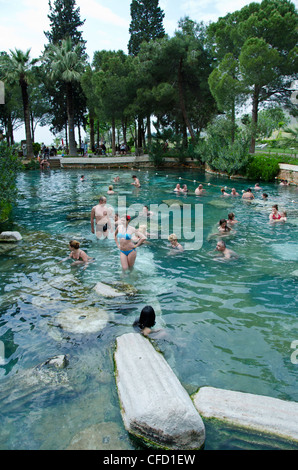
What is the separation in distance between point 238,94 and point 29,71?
77.7 ft

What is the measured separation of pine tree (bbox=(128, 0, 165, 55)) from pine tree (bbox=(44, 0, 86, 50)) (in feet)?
26.3

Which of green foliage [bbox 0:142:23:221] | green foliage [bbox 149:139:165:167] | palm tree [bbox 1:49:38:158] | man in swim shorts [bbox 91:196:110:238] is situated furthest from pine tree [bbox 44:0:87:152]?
man in swim shorts [bbox 91:196:110:238]

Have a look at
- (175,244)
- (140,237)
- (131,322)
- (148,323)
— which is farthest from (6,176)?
(148,323)

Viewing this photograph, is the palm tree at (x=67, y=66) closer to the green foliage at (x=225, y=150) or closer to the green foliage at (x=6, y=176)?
the green foliage at (x=225, y=150)

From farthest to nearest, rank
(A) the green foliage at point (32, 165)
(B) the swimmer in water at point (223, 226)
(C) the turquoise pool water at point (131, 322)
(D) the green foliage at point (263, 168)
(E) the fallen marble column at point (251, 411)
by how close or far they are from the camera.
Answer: (A) the green foliage at point (32, 165)
(D) the green foliage at point (263, 168)
(B) the swimmer in water at point (223, 226)
(C) the turquoise pool water at point (131, 322)
(E) the fallen marble column at point (251, 411)

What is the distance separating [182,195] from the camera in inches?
901

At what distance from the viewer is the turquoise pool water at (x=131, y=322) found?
480 cm

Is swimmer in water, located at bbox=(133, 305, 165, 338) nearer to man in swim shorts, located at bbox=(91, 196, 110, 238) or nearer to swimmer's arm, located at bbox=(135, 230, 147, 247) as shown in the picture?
swimmer's arm, located at bbox=(135, 230, 147, 247)

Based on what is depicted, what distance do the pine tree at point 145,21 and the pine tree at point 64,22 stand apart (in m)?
8.01

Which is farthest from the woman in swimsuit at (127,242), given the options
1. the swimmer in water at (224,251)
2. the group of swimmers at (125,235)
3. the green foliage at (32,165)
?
the green foliage at (32,165)

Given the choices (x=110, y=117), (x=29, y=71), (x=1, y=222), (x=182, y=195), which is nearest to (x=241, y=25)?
(x=110, y=117)

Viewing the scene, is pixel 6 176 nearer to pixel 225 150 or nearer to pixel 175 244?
pixel 175 244

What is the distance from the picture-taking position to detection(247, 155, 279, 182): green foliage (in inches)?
1062

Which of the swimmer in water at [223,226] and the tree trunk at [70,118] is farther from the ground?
the tree trunk at [70,118]
